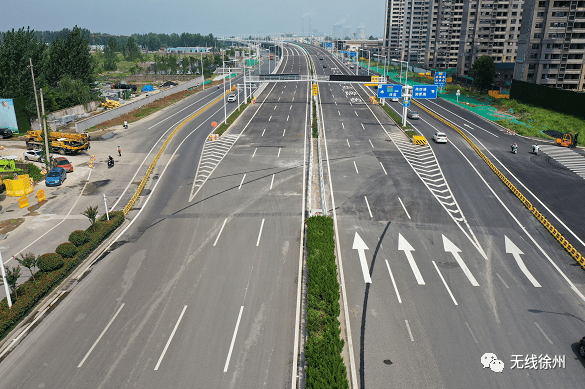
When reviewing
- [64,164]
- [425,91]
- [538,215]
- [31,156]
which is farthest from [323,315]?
[425,91]

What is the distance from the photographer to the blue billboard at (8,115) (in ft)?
218

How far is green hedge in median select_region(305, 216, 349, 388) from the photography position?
17.8 metres

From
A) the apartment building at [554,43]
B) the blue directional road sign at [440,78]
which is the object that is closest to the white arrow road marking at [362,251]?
the blue directional road sign at [440,78]

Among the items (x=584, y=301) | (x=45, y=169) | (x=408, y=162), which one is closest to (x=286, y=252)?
(x=584, y=301)

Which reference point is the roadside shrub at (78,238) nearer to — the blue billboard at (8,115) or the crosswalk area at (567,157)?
the blue billboard at (8,115)

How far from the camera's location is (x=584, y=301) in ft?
84.3

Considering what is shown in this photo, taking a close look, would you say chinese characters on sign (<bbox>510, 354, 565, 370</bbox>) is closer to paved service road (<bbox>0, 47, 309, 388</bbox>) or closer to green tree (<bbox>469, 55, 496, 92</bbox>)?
paved service road (<bbox>0, 47, 309, 388</bbox>)

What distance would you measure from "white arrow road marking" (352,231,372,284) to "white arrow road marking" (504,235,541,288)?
10686 mm

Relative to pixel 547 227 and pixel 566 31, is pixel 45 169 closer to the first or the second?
pixel 547 227

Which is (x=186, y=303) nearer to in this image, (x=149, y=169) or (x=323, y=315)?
(x=323, y=315)

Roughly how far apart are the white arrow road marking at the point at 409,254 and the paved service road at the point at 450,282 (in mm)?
77

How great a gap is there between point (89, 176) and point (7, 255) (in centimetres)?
1986

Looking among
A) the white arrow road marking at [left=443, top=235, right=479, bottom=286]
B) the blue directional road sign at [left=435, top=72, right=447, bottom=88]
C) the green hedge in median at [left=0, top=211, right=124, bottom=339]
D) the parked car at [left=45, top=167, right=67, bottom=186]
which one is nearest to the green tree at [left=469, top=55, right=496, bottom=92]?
the blue directional road sign at [left=435, top=72, right=447, bottom=88]

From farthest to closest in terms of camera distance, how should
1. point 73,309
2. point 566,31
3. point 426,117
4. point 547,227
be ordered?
1. point 566,31
2. point 426,117
3. point 547,227
4. point 73,309
